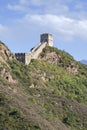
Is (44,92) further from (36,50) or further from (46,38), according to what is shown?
(46,38)

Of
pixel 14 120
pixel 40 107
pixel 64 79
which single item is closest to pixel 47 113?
pixel 40 107

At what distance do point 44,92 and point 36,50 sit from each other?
1811 cm

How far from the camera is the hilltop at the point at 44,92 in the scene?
7962 cm

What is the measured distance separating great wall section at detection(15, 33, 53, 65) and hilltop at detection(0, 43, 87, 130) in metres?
0.94

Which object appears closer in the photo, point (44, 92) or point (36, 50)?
point (44, 92)

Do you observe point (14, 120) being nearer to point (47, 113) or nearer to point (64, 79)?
point (47, 113)

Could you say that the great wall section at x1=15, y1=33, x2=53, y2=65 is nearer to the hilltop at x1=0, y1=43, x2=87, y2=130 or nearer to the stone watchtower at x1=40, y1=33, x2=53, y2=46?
the stone watchtower at x1=40, y1=33, x2=53, y2=46

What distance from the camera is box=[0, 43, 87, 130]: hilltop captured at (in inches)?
3135

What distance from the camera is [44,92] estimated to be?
98.9 meters

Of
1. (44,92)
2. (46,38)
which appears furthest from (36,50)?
(44,92)

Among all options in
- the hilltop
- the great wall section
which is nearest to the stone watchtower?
the great wall section

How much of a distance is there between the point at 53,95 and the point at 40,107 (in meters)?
8.35

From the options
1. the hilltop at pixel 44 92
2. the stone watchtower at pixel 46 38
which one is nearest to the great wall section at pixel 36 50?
the stone watchtower at pixel 46 38

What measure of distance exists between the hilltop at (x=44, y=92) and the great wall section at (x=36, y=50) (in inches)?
36.9
